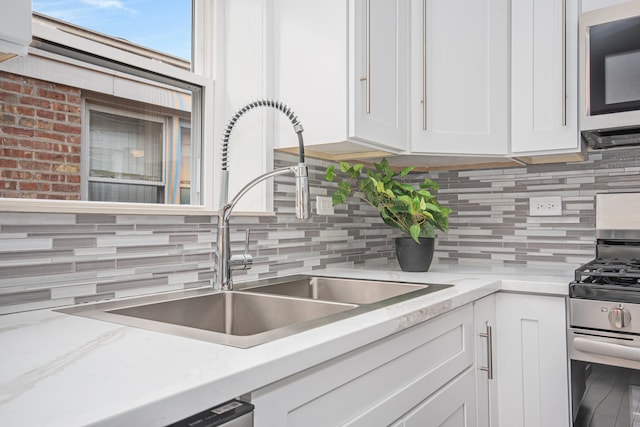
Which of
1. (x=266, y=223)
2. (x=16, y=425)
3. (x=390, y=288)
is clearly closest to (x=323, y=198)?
(x=266, y=223)

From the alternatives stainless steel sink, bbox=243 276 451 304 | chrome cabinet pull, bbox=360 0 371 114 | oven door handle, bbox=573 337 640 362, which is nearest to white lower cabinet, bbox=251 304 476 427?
stainless steel sink, bbox=243 276 451 304

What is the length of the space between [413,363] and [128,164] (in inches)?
39.4

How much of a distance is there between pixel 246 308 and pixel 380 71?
3.33 ft

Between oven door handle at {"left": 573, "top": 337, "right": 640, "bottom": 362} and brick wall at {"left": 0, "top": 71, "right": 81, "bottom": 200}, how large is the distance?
5.19ft

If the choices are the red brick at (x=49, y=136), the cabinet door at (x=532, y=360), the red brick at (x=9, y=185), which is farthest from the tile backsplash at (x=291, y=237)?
the cabinet door at (x=532, y=360)

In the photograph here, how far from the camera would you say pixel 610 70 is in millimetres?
1873

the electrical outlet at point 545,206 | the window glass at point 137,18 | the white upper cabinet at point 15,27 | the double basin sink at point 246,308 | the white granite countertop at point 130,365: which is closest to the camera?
the white granite countertop at point 130,365

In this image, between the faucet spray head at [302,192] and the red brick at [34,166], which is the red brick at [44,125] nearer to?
the red brick at [34,166]

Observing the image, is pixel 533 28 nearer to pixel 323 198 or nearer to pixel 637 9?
pixel 637 9

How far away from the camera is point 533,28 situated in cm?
204

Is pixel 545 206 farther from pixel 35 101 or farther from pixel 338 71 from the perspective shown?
pixel 35 101

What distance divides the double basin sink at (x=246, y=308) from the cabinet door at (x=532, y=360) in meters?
0.36

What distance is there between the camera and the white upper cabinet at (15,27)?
2.47ft

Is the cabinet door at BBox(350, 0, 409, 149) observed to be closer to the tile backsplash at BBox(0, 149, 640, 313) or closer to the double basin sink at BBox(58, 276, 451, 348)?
the tile backsplash at BBox(0, 149, 640, 313)
